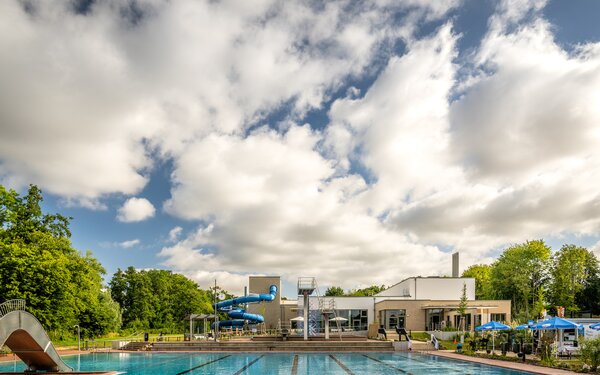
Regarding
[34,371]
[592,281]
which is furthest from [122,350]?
[592,281]

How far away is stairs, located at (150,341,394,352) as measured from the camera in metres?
38.9

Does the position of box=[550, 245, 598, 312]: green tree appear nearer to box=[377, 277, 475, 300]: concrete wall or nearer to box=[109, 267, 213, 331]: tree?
box=[377, 277, 475, 300]: concrete wall

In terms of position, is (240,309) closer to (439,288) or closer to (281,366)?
(439,288)

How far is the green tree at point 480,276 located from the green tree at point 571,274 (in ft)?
37.6

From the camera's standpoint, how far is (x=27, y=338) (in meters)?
20.1

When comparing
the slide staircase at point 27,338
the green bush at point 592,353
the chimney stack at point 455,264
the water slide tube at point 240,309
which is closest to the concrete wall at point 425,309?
the chimney stack at point 455,264

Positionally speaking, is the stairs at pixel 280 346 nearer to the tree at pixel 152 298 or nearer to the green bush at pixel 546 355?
the green bush at pixel 546 355

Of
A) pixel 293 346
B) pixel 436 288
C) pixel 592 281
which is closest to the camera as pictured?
pixel 293 346

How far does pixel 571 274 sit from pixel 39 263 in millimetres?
64673

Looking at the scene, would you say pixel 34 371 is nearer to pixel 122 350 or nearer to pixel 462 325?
pixel 122 350

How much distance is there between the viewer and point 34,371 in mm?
22109

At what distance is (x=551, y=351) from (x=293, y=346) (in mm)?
18747

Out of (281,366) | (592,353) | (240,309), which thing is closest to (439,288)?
(240,309)

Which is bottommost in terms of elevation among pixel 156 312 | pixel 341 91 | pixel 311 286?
pixel 156 312
